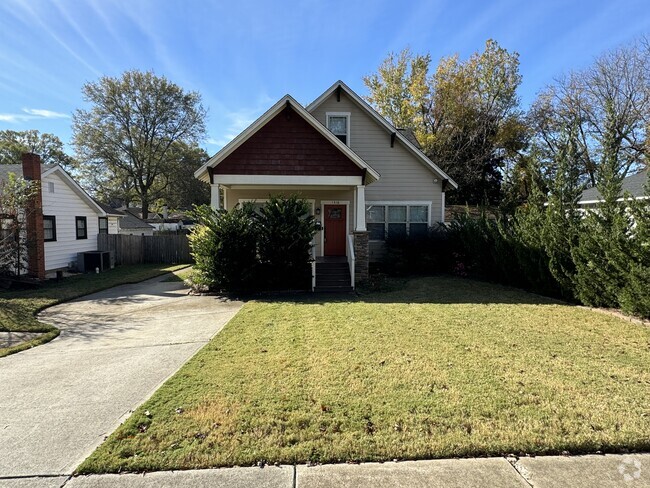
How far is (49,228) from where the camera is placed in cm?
1586

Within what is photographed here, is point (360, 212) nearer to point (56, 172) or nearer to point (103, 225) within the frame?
point (56, 172)

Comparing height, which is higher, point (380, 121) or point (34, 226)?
point (380, 121)

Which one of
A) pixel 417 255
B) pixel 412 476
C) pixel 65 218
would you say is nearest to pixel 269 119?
pixel 417 255

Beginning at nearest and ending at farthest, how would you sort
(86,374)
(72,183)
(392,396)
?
(392,396) → (86,374) → (72,183)

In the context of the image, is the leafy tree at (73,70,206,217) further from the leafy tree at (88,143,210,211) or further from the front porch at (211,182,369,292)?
the front porch at (211,182,369,292)

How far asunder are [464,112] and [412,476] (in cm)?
3147

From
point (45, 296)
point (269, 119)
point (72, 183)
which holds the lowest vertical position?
point (45, 296)

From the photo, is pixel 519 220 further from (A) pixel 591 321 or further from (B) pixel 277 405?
(B) pixel 277 405

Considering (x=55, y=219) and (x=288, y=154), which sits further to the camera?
(x=55, y=219)

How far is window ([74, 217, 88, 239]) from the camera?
710 inches

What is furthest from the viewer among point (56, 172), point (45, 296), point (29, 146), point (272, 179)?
point (29, 146)

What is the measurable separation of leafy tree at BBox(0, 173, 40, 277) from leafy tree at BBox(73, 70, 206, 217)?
83.4 feet

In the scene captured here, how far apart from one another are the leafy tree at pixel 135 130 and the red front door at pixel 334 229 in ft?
97.8

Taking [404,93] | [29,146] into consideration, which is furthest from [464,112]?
[29,146]
